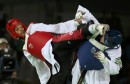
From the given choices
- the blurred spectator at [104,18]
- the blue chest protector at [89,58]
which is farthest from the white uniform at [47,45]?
the blurred spectator at [104,18]

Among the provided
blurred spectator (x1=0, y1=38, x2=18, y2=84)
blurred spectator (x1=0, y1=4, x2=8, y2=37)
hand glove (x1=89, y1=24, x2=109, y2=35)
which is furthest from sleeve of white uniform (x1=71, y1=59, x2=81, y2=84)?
blurred spectator (x1=0, y1=4, x2=8, y2=37)

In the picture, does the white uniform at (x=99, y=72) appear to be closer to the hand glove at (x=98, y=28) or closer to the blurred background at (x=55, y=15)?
the hand glove at (x=98, y=28)

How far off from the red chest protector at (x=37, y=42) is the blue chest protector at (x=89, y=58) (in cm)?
22

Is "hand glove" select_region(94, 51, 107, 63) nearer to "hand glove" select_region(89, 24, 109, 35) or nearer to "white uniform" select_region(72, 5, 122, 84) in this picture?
"white uniform" select_region(72, 5, 122, 84)

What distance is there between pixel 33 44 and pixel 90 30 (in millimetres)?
429

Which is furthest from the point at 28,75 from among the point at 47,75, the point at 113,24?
the point at 47,75

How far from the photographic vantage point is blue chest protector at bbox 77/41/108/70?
8.16 ft

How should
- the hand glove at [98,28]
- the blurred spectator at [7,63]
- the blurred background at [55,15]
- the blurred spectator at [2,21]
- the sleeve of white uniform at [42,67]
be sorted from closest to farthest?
1. the hand glove at [98,28]
2. the sleeve of white uniform at [42,67]
3. the blurred spectator at [7,63]
4. the blurred background at [55,15]
5. the blurred spectator at [2,21]

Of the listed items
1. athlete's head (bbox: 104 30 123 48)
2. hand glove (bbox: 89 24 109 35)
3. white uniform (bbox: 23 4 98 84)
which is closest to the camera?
Result: hand glove (bbox: 89 24 109 35)

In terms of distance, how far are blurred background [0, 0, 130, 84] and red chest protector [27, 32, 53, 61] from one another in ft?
3.36

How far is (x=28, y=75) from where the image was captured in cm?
399

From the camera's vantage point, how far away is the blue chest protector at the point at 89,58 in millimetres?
2488

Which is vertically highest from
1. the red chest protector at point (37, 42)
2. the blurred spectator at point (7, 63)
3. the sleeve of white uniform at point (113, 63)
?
the red chest protector at point (37, 42)

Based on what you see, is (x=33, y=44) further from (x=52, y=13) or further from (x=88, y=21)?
(x=52, y=13)
